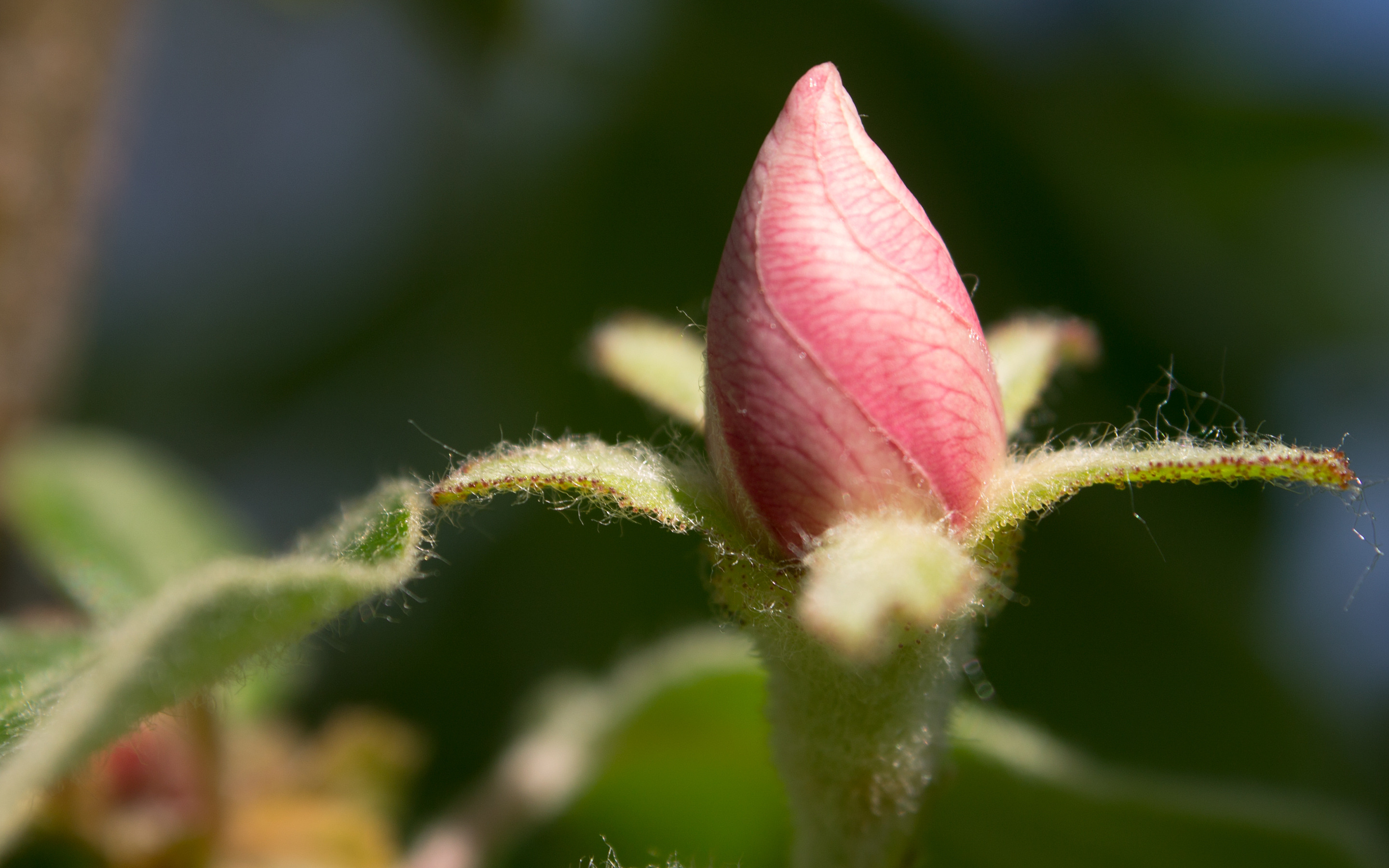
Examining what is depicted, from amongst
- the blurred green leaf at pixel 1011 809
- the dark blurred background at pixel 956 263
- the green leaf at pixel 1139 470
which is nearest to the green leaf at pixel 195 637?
the green leaf at pixel 1139 470

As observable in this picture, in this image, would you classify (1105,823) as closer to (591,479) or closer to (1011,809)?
(1011,809)

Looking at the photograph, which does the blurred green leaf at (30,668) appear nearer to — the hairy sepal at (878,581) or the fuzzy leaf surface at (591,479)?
the fuzzy leaf surface at (591,479)

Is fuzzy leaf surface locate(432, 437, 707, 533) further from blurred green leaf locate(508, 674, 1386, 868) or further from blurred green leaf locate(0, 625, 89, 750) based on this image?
blurred green leaf locate(508, 674, 1386, 868)

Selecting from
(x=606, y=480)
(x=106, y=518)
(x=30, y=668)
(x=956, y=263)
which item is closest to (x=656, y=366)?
(x=606, y=480)

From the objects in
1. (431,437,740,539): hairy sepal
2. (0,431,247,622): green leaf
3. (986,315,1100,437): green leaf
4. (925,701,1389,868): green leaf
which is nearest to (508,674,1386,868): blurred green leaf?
(925,701,1389,868): green leaf

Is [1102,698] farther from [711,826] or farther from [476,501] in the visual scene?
[476,501]

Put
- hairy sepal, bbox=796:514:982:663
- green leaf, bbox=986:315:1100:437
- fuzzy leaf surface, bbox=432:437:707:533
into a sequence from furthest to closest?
green leaf, bbox=986:315:1100:437 < fuzzy leaf surface, bbox=432:437:707:533 < hairy sepal, bbox=796:514:982:663
